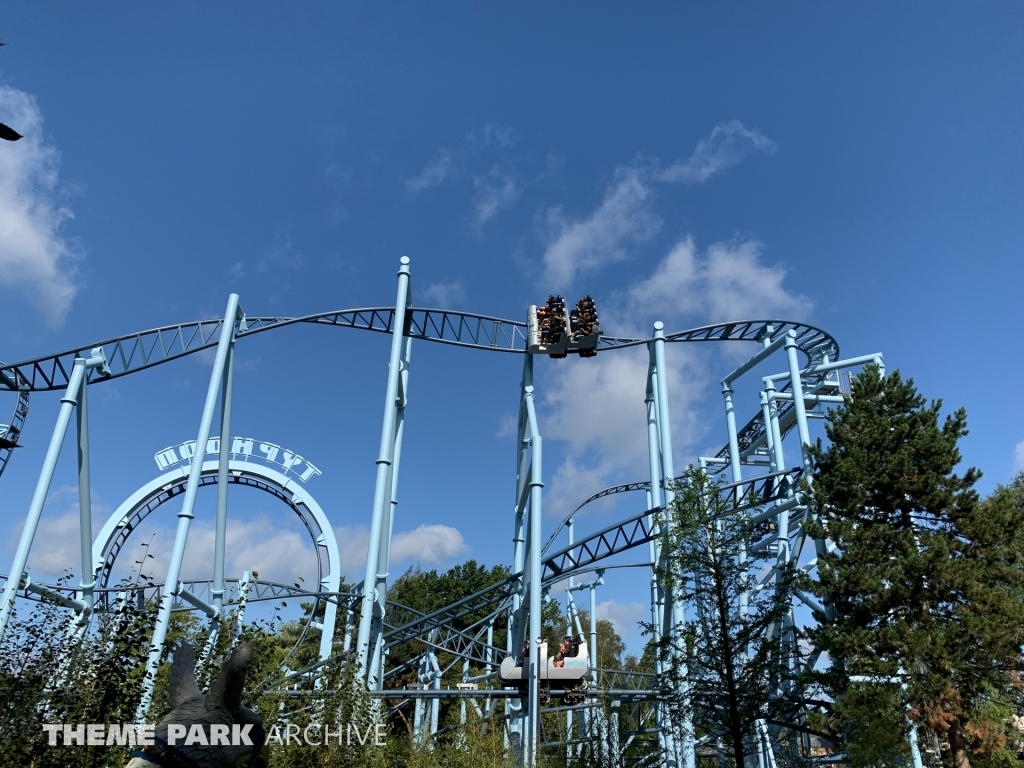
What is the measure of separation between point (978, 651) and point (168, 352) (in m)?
18.6

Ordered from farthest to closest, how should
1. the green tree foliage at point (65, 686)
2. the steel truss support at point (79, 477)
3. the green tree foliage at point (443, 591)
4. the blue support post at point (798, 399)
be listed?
the green tree foliage at point (443, 591), the blue support post at point (798, 399), the steel truss support at point (79, 477), the green tree foliage at point (65, 686)

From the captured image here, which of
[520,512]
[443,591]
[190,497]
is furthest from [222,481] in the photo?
[443,591]

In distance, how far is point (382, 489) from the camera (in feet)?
45.5

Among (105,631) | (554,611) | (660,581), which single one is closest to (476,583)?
(554,611)

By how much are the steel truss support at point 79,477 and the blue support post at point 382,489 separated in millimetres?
5024

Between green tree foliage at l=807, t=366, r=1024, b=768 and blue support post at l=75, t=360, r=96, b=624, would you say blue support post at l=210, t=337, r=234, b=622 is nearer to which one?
blue support post at l=75, t=360, r=96, b=624

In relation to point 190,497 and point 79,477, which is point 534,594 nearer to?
point 190,497

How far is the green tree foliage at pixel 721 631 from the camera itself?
Answer: 11.4 metres

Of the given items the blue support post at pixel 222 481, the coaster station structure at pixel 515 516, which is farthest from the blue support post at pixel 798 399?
the blue support post at pixel 222 481

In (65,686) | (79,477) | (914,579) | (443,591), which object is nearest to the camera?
(65,686)

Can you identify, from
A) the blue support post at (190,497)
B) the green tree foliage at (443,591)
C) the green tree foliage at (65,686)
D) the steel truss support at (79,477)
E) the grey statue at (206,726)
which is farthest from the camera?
the green tree foliage at (443,591)

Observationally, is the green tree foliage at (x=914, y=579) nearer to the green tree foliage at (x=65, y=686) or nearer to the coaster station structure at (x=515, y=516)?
the coaster station structure at (x=515, y=516)

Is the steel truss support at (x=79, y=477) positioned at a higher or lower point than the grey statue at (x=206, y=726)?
higher

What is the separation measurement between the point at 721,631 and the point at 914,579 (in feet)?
14.1
